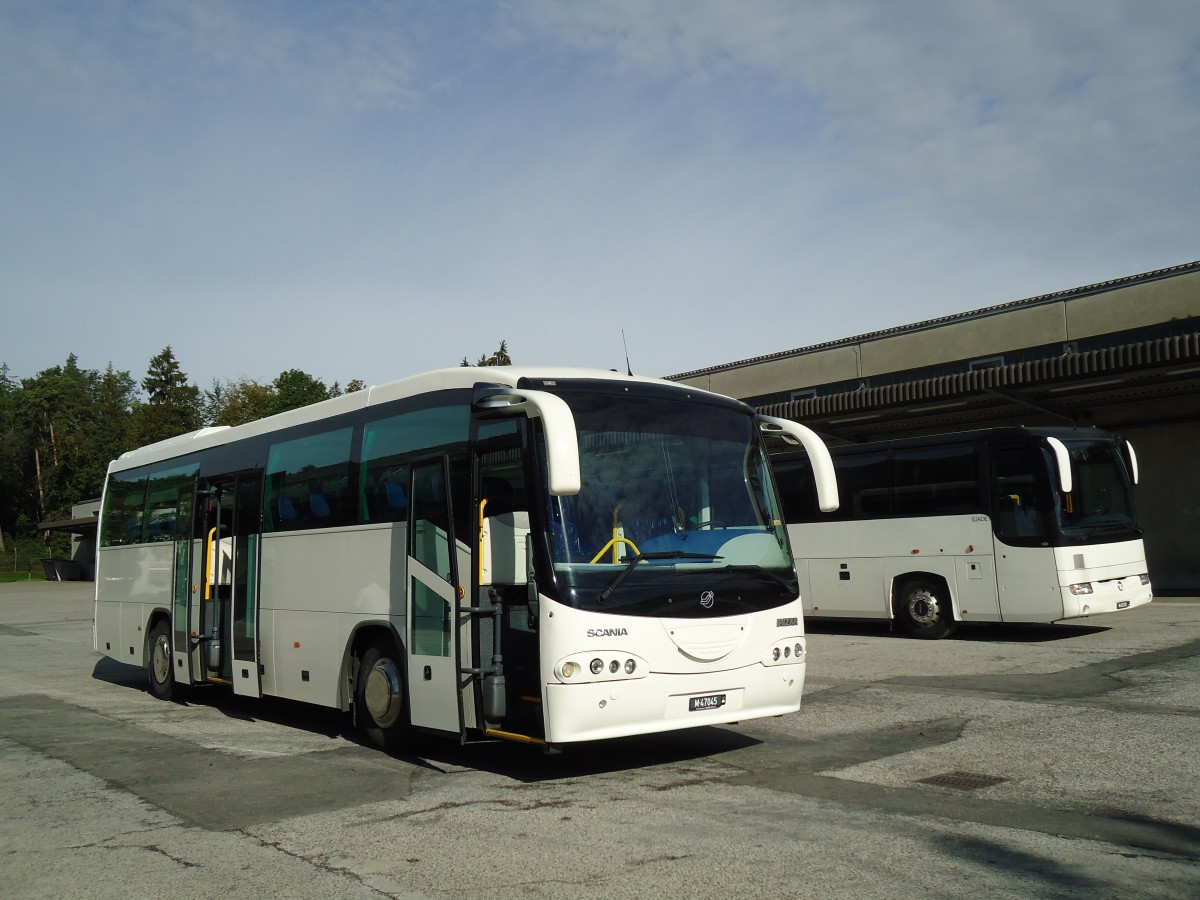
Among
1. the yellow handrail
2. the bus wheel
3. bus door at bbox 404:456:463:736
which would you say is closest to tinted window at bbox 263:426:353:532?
bus door at bbox 404:456:463:736

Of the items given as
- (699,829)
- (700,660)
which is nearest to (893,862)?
(699,829)

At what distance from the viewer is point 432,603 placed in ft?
26.8

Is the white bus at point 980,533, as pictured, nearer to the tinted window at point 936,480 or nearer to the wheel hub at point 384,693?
the tinted window at point 936,480

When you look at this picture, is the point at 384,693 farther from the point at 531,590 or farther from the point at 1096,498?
the point at 1096,498

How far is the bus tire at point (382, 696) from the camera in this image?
8773mm

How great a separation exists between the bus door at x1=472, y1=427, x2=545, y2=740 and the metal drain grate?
273 cm

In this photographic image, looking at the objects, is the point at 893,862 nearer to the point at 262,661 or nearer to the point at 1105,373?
the point at 262,661

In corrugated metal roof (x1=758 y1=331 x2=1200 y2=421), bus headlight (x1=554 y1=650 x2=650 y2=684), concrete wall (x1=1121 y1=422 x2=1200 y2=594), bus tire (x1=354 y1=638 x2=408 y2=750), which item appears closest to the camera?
bus headlight (x1=554 y1=650 x2=650 y2=684)

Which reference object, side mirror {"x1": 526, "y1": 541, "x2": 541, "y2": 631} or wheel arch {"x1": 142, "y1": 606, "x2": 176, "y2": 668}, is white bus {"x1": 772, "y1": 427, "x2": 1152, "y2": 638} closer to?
side mirror {"x1": 526, "y1": 541, "x2": 541, "y2": 631}

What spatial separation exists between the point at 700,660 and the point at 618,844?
1.91m

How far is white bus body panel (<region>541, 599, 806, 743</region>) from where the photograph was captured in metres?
7.02

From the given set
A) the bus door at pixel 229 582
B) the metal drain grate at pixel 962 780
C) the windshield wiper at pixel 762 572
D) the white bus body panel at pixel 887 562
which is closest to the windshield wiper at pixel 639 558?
the windshield wiper at pixel 762 572

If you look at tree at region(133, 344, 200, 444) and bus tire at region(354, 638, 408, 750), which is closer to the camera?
bus tire at region(354, 638, 408, 750)

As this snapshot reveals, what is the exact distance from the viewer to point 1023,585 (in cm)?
1528
